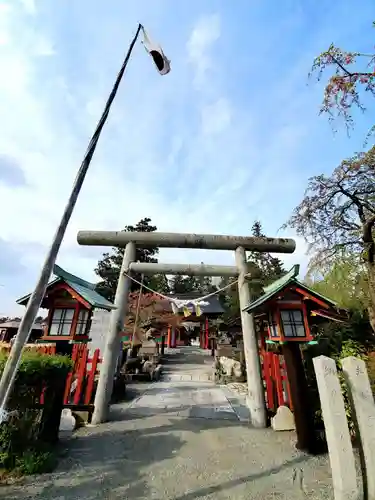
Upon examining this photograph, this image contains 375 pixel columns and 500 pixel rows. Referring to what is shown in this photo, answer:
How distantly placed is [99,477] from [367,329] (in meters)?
8.96

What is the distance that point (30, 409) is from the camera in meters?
3.76

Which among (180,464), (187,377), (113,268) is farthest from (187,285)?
(180,464)

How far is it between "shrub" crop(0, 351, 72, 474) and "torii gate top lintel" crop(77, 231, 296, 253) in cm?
303

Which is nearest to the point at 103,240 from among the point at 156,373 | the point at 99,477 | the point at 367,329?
the point at 99,477

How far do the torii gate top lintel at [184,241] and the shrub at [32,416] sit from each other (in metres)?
3.03

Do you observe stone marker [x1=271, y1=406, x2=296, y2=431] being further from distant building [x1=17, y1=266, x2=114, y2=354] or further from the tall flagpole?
the tall flagpole

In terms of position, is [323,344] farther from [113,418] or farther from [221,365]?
[221,365]

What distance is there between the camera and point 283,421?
509 centimetres

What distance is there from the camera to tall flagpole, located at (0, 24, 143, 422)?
2119 mm

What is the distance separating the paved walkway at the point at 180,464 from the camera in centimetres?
305

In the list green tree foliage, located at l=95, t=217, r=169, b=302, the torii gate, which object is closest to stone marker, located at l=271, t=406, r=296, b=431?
the torii gate

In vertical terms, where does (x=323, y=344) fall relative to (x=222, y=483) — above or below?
above

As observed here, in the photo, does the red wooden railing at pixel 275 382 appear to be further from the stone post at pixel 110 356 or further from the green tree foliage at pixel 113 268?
the green tree foliage at pixel 113 268

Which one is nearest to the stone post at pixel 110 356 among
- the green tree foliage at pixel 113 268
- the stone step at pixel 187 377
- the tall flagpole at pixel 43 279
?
the tall flagpole at pixel 43 279
